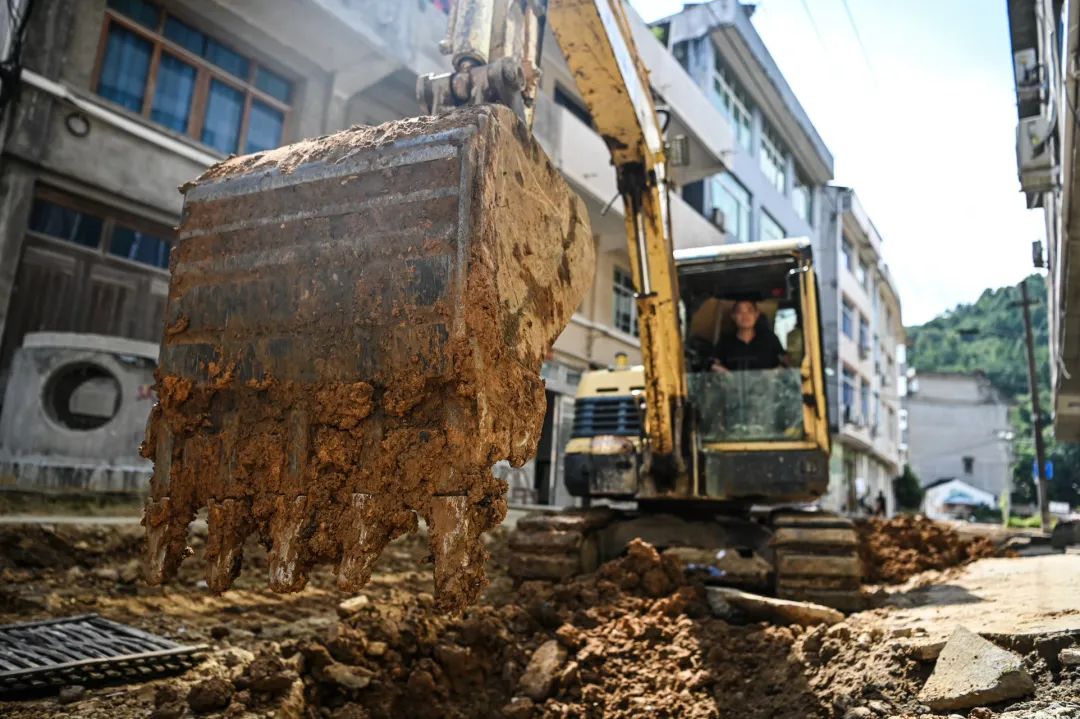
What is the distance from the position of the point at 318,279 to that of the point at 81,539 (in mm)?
5230

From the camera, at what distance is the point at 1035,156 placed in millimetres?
8312

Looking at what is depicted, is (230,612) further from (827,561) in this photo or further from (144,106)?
(144,106)

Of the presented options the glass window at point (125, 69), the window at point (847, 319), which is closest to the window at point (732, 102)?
the window at point (847, 319)

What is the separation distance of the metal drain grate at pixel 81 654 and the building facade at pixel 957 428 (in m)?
61.8

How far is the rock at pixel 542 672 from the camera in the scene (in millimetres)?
4027

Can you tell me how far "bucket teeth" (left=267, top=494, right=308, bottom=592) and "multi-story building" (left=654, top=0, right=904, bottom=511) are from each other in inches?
792

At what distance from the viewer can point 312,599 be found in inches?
230

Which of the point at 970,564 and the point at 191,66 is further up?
the point at 191,66

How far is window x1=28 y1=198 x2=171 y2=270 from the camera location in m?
9.20

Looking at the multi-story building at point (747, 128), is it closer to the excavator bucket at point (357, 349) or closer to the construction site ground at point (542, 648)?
the construction site ground at point (542, 648)

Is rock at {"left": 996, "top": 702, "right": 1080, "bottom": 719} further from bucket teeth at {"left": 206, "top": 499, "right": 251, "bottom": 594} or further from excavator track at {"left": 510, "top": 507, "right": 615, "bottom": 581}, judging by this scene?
excavator track at {"left": 510, "top": 507, "right": 615, "bottom": 581}

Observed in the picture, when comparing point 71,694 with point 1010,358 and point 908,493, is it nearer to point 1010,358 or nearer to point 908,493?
point 908,493

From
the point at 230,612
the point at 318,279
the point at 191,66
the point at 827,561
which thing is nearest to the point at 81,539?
the point at 230,612

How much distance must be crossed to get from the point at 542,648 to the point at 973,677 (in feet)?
7.24
